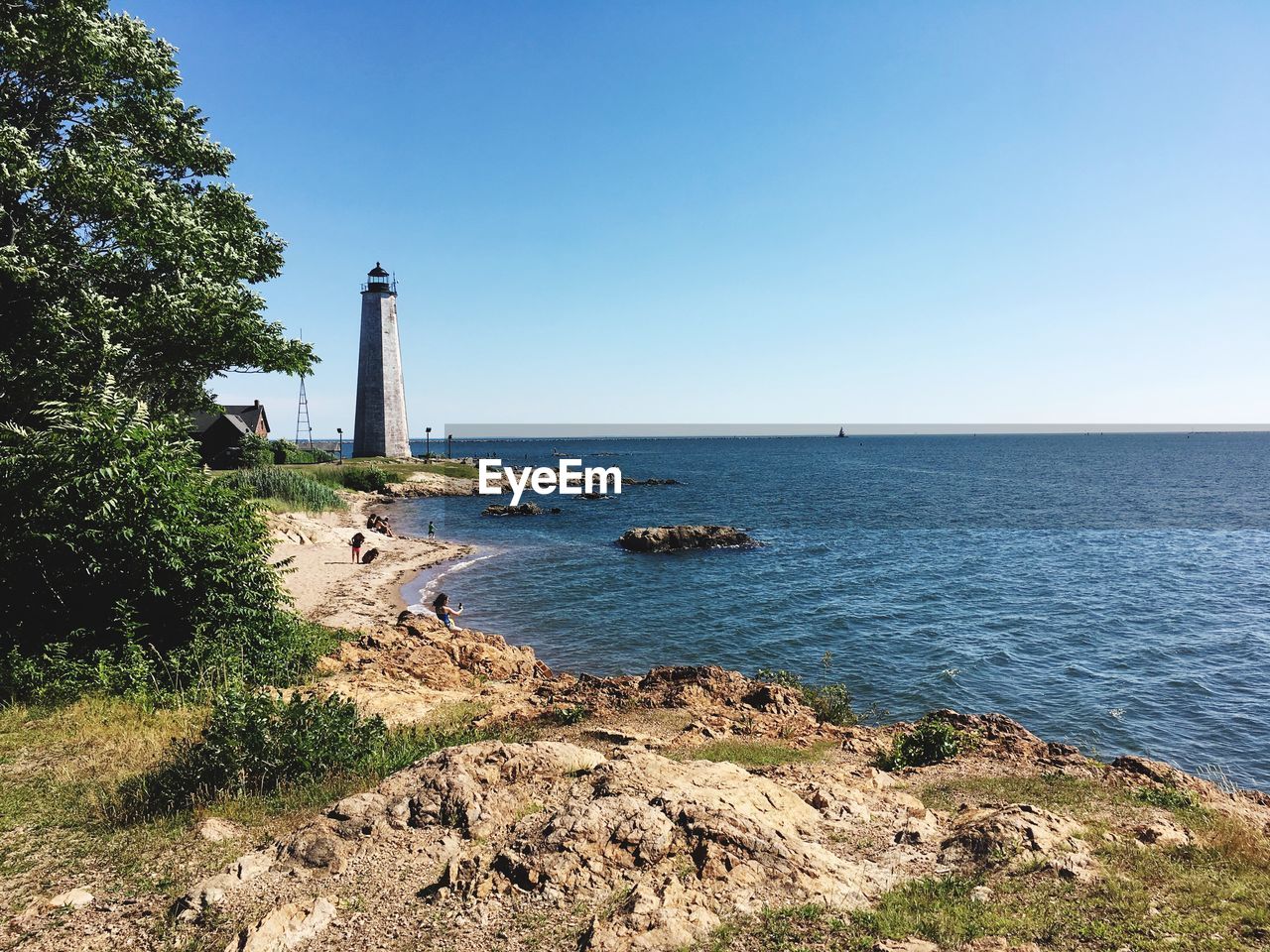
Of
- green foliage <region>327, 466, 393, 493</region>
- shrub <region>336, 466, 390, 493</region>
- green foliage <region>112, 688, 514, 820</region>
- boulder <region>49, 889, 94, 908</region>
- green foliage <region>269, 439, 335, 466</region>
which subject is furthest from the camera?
green foliage <region>269, 439, 335, 466</region>

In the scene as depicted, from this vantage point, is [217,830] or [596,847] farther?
[217,830]

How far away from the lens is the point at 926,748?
41.3 feet

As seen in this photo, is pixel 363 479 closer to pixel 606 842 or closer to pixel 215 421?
pixel 215 421

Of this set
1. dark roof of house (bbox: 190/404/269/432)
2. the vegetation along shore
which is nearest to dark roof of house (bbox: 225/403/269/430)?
dark roof of house (bbox: 190/404/269/432)

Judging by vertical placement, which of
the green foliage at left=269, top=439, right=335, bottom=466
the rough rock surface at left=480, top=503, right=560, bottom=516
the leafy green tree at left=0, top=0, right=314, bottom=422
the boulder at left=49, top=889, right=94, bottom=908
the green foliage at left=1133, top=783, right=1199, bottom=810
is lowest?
the rough rock surface at left=480, top=503, right=560, bottom=516

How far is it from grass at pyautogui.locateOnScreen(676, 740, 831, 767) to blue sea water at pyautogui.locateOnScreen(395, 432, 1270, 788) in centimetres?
804

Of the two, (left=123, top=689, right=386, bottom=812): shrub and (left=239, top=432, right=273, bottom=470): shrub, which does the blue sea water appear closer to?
(left=123, top=689, right=386, bottom=812): shrub

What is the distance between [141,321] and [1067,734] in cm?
2390

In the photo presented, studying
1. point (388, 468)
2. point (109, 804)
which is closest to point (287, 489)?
point (388, 468)

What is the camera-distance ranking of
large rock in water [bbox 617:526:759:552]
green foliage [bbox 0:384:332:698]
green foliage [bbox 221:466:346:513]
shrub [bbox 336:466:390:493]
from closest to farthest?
green foliage [bbox 0:384:332:698]
large rock in water [bbox 617:526:759:552]
green foliage [bbox 221:466:346:513]
shrub [bbox 336:466:390:493]

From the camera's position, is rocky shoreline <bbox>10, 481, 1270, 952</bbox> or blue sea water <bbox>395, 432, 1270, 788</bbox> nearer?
rocky shoreline <bbox>10, 481, 1270, 952</bbox>

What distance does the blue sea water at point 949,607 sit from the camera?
19.9 m

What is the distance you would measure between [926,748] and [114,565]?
15173 mm

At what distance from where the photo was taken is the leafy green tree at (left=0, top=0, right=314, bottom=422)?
13.2 meters
